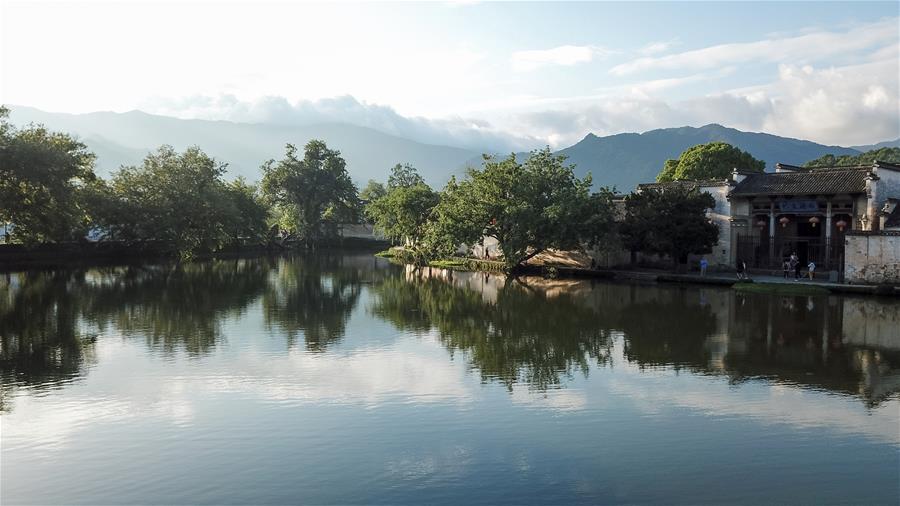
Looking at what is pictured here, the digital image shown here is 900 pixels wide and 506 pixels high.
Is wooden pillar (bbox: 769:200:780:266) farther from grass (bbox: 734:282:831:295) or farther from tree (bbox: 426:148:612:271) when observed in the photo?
tree (bbox: 426:148:612:271)

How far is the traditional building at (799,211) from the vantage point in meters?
36.2

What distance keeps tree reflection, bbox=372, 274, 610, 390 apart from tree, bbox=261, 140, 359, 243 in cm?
4429

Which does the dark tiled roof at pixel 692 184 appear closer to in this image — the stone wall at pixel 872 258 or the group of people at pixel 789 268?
the group of people at pixel 789 268

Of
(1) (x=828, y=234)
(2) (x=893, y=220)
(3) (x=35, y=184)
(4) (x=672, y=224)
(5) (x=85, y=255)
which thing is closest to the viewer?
(2) (x=893, y=220)

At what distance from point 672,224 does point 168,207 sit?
36196 millimetres

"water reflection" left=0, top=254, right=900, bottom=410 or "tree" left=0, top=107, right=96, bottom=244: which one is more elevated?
"tree" left=0, top=107, right=96, bottom=244

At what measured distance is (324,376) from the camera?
15.4 metres

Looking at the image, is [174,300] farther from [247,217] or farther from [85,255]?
[247,217]

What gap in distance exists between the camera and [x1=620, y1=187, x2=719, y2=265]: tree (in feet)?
124

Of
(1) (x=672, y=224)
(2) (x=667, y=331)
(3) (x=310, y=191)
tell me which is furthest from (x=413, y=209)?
(2) (x=667, y=331)

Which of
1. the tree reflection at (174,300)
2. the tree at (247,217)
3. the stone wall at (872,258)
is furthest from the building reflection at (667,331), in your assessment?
the tree at (247,217)

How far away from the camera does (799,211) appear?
39.0 meters

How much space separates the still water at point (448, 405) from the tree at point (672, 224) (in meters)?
11.9

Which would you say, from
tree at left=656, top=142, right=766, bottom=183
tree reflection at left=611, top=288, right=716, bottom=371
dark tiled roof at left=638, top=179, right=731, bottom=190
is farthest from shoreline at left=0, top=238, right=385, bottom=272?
tree at left=656, top=142, right=766, bottom=183
